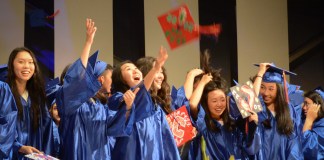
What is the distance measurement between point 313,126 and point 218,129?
58.3 inches

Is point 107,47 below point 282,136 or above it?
above

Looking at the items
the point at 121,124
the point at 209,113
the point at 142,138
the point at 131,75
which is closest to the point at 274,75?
the point at 209,113

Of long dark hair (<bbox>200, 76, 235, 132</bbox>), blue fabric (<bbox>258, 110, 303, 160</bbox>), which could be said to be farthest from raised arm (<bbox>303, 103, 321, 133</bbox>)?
long dark hair (<bbox>200, 76, 235, 132</bbox>)

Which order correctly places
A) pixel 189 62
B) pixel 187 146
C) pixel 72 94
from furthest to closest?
1. pixel 189 62
2. pixel 187 146
3. pixel 72 94

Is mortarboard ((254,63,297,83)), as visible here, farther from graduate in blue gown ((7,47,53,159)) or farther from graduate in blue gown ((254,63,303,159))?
graduate in blue gown ((7,47,53,159))

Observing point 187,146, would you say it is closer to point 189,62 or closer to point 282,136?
point 282,136

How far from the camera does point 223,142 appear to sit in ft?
12.8

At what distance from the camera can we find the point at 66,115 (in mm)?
3012

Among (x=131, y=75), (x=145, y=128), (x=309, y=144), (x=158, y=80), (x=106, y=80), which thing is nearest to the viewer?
(x=145, y=128)

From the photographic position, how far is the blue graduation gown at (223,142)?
3.91m

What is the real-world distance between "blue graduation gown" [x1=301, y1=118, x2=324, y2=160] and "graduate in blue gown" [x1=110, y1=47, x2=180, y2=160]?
1863 mm

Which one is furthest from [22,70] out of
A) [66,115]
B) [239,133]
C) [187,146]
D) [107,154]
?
[239,133]

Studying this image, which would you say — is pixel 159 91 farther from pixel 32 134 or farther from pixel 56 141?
pixel 32 134

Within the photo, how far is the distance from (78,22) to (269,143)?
2606mm
